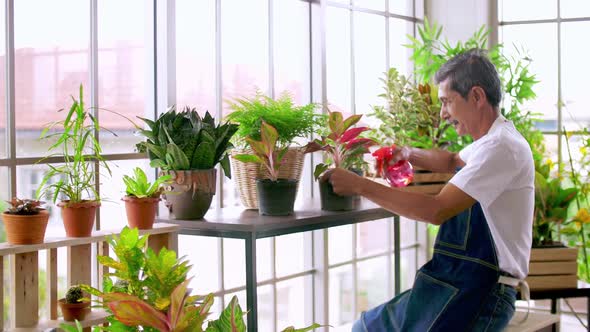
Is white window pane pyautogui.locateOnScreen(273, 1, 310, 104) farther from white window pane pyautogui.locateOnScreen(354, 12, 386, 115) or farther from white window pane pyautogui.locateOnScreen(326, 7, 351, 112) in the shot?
white window pane pyautogui.locateOnScreen(354, 12, 386, 115)

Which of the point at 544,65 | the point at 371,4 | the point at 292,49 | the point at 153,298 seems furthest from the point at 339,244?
the point at 153,298

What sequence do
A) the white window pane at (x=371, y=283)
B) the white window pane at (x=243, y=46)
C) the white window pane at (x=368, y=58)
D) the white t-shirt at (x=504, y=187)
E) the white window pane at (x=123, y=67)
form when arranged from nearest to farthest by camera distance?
the white t-shirt at (x=504, y=187)
the white window pane at (x=123, y=67)
the white window pane at (x=243, y=46)
the white window pane at (x=368, y=58)
the white window pane at (x=371, y=283)

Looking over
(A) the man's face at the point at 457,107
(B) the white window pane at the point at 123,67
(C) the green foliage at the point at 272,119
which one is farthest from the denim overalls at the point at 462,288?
(B) the white window pane at the point at 123,67

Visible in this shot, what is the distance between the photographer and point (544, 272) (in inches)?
163

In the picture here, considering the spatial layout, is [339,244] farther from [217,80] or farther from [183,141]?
[183,141]

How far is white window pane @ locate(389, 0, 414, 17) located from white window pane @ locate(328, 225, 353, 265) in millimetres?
1514

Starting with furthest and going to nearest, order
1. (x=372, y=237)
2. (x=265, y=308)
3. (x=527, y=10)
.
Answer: (x=527, y=10)
(x=372, y=237)
(x=265, y=308)

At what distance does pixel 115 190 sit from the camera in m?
3.21

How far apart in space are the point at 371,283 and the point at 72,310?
9.39 feet

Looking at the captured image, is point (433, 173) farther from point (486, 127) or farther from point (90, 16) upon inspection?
point (90, 16)

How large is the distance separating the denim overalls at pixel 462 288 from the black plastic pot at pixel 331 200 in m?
0.37

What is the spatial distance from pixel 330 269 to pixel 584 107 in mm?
1994

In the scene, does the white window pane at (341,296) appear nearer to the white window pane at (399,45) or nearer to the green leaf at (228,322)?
the white window pane at (399,45)

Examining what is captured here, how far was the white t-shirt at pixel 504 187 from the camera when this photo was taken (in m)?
2.72
